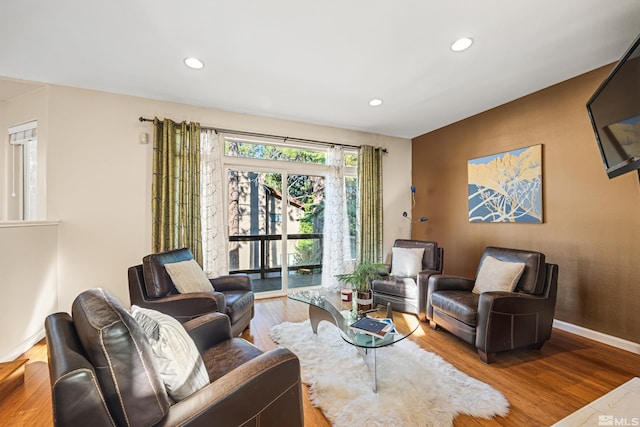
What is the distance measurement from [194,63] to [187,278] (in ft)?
6.72

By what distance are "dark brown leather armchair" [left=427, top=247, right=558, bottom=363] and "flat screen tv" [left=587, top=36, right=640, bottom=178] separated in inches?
39.8

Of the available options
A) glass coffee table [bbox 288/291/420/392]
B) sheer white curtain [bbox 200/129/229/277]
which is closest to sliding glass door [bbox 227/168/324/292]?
sheer white curtain [bbox 200/129/229/277]

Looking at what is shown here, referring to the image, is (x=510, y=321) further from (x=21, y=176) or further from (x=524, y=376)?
(x=21, y=176)

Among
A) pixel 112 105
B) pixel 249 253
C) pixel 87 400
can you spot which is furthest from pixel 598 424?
pixel 112 105

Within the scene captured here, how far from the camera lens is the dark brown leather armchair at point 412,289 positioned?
304 centimetres

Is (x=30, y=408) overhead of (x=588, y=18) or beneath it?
beneath

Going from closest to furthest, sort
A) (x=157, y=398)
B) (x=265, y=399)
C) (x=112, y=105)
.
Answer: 1. (x=157, y=398)
2. (x=265, y=399)
3. (x=112, y=105)

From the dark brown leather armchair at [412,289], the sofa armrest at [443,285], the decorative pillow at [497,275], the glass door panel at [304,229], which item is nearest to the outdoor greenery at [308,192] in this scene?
the glass door panel at [304,229]

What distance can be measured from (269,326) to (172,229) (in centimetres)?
168

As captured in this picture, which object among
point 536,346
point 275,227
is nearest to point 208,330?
point 275,227

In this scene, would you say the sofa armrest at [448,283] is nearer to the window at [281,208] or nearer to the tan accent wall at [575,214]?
the tan accent wall at [575,214]

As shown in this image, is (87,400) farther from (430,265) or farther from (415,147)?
(415,147)

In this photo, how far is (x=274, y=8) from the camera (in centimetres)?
189

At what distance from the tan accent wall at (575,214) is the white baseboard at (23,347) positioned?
5.09m
